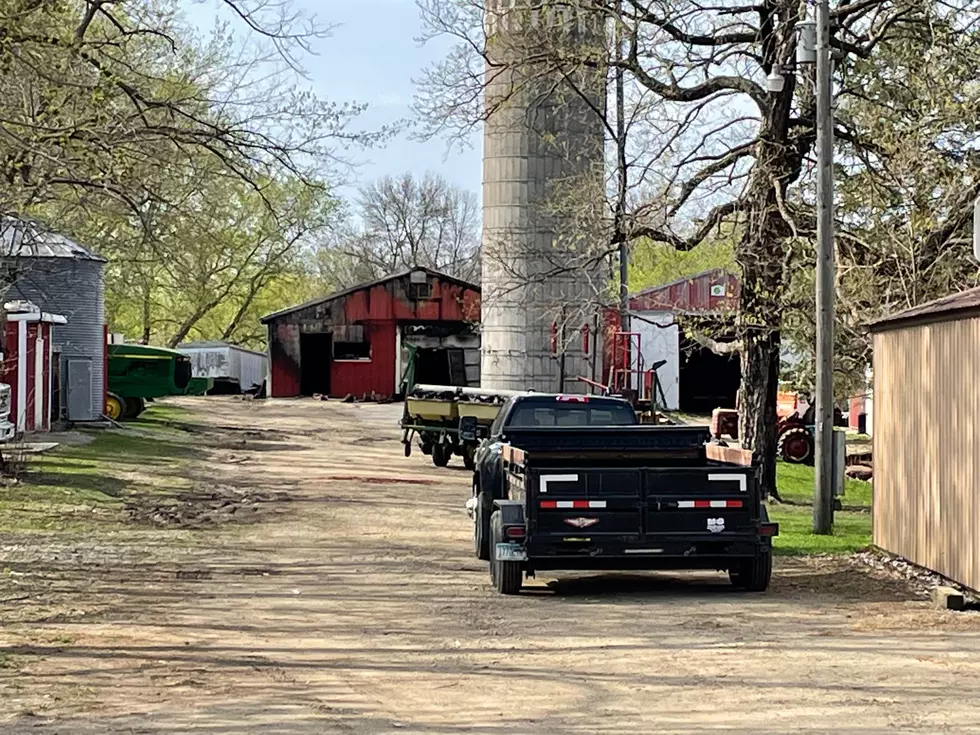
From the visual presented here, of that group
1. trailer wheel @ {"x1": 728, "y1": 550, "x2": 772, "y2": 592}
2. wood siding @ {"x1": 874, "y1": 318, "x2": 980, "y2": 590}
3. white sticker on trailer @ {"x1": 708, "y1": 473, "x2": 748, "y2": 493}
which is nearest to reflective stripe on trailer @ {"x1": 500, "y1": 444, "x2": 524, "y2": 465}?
white sticker on trailer @ {"x1": 708, "y1": 473, "x2": 748, "y2": 493}

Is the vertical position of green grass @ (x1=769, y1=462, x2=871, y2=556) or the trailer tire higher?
the trailer tire

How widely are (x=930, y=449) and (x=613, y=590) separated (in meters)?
3.41

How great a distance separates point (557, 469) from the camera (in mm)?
13438

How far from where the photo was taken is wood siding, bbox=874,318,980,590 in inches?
530

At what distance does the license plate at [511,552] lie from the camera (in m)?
13.4

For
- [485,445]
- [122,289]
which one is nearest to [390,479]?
[485,445]

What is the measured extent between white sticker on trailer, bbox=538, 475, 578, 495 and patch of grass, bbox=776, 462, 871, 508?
44.3ft

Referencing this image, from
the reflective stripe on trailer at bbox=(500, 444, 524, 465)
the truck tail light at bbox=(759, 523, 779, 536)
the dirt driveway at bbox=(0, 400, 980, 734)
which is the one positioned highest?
the reflective stripe on trailer at bbox=(500, 444, 524, 465)

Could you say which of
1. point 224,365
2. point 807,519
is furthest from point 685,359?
point 807,519

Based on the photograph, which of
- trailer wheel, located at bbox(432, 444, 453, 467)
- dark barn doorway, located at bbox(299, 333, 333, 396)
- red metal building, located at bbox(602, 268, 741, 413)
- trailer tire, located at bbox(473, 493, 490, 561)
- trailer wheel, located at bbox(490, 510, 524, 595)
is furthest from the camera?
dark barn doorway, located at bbox(299, 333, 333, 396)

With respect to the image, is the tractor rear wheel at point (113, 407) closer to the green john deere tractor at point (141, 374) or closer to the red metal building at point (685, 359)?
the green john deere tractor at point (141, 374)

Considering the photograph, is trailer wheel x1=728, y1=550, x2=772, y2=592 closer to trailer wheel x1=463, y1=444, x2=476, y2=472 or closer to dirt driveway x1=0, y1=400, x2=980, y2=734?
dirt driveway x1=0, y1=400, x2=980, y2=734

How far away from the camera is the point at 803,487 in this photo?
3017 cm

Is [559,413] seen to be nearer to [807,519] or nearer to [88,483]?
[807,519]
